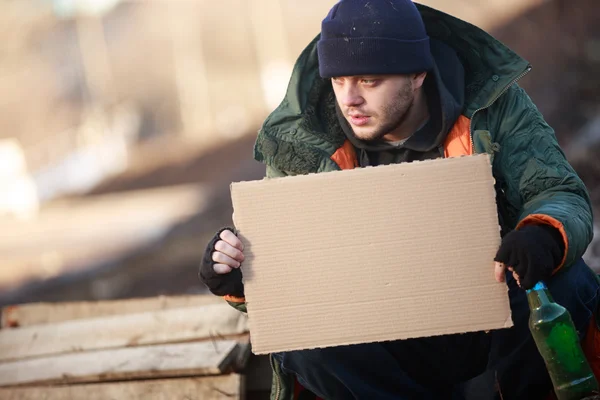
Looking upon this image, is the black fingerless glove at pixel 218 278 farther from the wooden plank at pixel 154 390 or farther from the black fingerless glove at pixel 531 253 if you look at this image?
the wooden plank at pixel 154 390

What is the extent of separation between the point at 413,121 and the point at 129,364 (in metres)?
1.58

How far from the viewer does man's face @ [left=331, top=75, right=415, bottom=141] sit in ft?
10.4

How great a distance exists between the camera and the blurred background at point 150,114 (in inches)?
392

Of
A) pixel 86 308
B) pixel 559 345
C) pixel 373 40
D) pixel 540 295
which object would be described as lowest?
pixel 86 308

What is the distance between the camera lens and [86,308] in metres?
4.85

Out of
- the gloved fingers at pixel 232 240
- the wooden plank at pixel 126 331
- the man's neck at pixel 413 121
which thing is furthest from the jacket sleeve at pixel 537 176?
the wooden plank at pixel 126 331

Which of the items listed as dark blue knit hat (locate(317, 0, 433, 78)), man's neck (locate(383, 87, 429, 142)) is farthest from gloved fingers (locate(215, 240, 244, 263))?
man's neck (locate(383, 87, 429, 142))

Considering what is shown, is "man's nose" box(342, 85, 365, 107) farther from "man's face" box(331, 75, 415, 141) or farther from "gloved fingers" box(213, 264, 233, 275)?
"gloved fingers" box(213, 264, 233, 275)

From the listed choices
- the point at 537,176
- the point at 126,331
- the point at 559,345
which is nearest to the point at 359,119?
the point at 537,176

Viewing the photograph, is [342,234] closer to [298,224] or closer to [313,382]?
[298,224]

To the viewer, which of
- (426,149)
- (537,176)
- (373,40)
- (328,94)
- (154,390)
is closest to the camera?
(537,176)

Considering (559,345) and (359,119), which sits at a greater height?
(359,119)

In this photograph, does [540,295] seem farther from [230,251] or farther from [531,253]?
[230,251]

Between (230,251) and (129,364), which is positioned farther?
(129,364)
